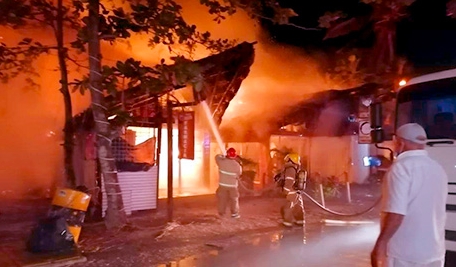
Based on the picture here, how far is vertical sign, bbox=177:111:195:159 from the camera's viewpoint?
10.4 meters

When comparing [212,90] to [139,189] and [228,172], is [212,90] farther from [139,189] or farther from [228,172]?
[139,189]

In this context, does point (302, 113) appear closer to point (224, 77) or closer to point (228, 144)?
point (228, 144)

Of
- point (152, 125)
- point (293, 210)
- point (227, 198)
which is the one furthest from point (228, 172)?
point (152, 125)

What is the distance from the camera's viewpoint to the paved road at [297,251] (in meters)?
7.14

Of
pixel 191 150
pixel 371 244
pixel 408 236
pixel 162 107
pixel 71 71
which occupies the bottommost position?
pixel 371 244

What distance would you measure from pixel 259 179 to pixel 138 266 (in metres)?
10.1

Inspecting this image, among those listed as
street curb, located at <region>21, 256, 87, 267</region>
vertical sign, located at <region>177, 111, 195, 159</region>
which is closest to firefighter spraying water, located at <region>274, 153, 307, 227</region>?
vertical sign, located at <region>177, 111, 195, 159</region>

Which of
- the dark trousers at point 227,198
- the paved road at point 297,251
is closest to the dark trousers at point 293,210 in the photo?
the paved road at point 297,251

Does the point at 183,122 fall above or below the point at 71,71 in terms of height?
below

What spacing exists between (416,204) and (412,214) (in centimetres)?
8

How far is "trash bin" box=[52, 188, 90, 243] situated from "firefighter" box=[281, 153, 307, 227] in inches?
175

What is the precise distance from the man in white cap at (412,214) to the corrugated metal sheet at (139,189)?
7806 millimetres

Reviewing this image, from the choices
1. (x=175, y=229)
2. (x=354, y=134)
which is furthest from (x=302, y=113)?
(x=175, y=229)

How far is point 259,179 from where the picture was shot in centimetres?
1675
